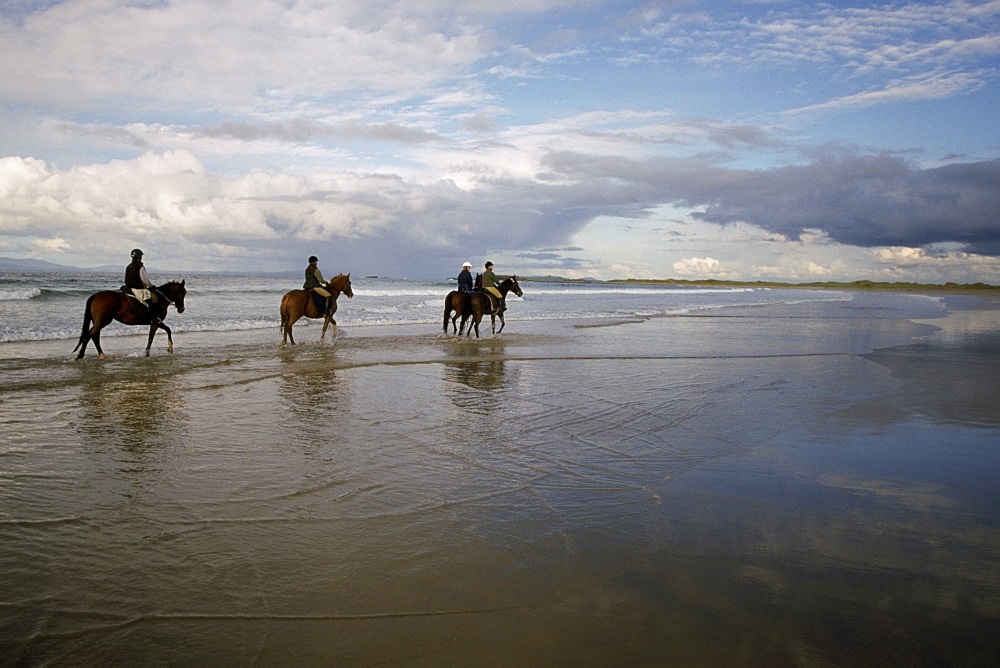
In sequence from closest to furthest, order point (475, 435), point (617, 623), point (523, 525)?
point (617, 623)
point (523, 525)
point (475, 435)

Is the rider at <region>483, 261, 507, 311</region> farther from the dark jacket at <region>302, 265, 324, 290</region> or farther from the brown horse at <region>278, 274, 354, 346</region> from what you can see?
the dark jacket at <region>302, 265, 324, 290</region>

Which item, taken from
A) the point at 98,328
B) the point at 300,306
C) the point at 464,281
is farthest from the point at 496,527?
the point at 464,281

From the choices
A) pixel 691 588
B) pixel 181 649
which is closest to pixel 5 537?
pixel 181 649

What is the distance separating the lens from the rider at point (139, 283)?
1335 centimetres

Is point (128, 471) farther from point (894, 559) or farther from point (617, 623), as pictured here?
point (894, 559)

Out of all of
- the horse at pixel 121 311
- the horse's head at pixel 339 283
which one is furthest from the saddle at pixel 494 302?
the horse at pixel 121 311

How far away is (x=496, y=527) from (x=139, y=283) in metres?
12.8

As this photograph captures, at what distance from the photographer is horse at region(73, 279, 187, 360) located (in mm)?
12773

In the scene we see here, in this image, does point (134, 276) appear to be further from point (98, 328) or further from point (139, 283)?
point (98, 328)

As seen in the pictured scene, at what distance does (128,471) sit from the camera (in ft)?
17.5

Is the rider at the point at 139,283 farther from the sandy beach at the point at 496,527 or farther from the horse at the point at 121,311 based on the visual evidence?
the sandy beach at the point at 496,527

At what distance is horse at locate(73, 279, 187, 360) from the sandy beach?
3879 mm

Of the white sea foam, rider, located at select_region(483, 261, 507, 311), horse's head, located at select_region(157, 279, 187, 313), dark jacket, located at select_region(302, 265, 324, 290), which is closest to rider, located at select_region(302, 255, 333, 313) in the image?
dark jacket, located at select_region(302, 265, 324, 290)

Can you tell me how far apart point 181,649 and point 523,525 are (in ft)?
7.13
